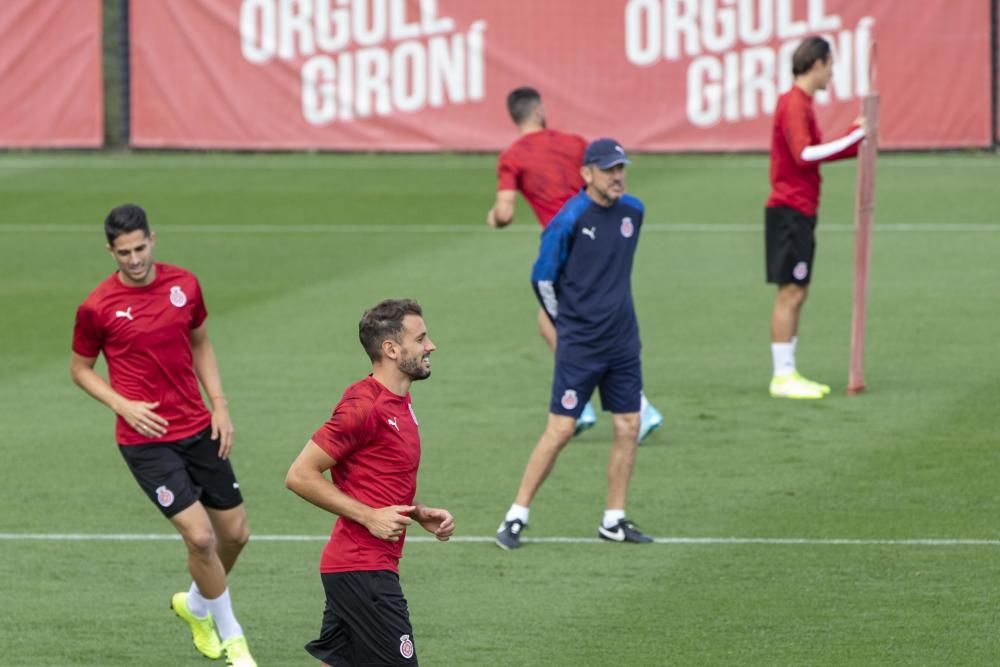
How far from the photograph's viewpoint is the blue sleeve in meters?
11.1

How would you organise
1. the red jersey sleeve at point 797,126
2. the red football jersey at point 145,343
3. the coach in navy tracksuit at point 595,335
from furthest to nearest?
1. the red jersey sleeve at point 797,126
2. the coach in navy tracksuit at point 595,335
3. the red football jersey at point 145,343

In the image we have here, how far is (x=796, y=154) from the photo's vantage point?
14.4m

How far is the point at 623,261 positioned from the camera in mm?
11125

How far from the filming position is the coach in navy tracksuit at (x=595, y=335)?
36.3ft

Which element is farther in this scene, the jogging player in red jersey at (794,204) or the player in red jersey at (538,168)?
Result: the jogging player in red jersey at (794,204)

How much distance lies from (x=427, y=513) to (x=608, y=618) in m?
2.79

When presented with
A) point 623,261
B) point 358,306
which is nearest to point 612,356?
point 623,261

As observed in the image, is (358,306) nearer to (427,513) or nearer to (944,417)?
(944,417)

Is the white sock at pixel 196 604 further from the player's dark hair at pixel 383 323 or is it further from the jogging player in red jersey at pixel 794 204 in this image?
the jogging player in red jersey at pixel 794 204

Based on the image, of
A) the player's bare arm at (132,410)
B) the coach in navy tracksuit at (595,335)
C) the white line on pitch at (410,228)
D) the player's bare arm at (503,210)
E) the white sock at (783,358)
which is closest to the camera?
the player's bare arm at (132,410)

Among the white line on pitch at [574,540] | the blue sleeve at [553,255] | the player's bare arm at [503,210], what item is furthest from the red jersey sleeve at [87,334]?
the player's bare arm at [503,210]

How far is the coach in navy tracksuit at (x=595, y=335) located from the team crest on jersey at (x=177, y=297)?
2.58 meters

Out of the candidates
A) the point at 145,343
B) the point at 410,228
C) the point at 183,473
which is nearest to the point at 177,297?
the point at 145,343

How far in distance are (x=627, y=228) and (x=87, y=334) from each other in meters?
3.32
